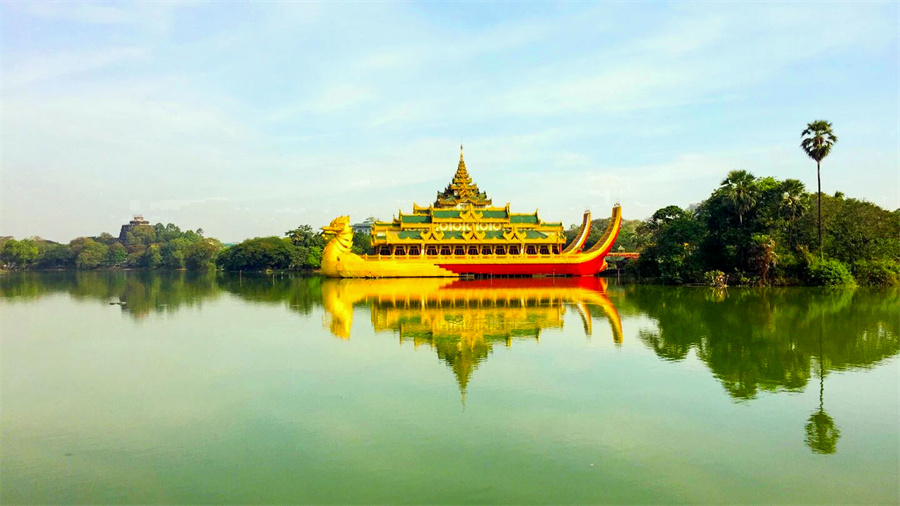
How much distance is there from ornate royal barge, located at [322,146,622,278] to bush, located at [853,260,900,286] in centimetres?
1474

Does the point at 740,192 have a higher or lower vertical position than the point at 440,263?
higher

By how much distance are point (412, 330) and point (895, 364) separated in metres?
11.2

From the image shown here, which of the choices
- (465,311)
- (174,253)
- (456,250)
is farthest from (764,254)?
(174,253)

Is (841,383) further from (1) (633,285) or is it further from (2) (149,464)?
(1) (633,285)

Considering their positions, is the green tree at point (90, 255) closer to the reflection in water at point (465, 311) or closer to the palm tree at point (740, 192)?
the reflection in water at point (465, 311)

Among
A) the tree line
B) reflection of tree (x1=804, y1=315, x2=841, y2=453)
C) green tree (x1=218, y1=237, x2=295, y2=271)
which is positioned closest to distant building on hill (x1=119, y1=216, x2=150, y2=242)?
the tree line

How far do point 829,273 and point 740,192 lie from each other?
5.67 m

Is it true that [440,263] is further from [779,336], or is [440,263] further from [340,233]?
[779,336]

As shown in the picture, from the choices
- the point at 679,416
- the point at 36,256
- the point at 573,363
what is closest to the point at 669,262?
the point at 573,363

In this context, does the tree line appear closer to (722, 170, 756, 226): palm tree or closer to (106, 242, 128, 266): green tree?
(106, 242, 128, 266): green tree

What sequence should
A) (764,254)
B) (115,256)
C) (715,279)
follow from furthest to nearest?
(115,256) < (715,279) < (764,254)

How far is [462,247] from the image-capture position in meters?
44.5

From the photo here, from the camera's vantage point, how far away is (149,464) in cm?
756

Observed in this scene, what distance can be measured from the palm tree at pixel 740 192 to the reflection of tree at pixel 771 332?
6791 mm
